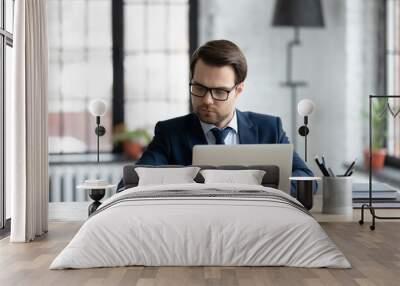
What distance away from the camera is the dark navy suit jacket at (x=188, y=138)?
18.5 ft

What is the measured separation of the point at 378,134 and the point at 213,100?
10.2 ft

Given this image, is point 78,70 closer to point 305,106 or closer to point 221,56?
point 221,56

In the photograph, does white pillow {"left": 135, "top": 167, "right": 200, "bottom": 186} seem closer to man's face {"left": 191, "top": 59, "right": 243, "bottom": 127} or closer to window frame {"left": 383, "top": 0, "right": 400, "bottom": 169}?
man's face {"left": 191, "top": 59, "right": 243, "bottom": 127}

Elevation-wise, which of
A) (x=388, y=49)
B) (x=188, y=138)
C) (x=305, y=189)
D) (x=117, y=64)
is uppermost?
(x=388, y=49)

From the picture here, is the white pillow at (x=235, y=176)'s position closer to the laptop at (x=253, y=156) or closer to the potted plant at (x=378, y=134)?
the laptop at (x=253, y=156)

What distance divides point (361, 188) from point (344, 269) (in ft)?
8.31

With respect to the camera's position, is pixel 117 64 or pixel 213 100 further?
pixel 117 64

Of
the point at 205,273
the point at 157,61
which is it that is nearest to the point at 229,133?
the point at 205,273

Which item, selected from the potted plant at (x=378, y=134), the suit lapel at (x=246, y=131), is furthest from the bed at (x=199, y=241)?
the potted plant at (x=378, y=134)

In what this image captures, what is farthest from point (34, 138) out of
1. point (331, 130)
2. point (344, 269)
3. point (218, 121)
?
point (331, 130)

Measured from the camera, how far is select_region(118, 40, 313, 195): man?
18.5 ft

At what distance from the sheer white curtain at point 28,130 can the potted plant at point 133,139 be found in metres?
2.53

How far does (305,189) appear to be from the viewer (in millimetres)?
5254

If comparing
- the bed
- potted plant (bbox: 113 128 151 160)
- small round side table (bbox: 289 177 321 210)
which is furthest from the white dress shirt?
potted plant (bbox: 113 128 151 160)
